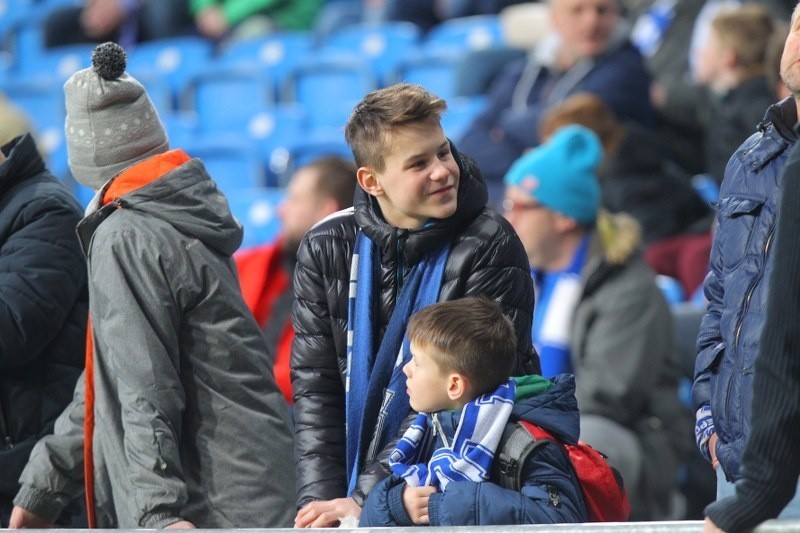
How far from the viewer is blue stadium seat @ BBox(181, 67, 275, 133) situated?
32.8 feet

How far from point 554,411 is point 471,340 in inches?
10.5

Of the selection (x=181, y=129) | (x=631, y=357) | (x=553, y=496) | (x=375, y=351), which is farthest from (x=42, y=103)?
(x=553, y=496)

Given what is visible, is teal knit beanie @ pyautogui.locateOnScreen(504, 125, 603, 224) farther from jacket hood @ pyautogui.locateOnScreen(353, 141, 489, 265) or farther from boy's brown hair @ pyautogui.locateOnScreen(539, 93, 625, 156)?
jacket hood @ pyautogui.locateOnScreen(353, 141, 489, 265)

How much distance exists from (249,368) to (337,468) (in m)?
0.43

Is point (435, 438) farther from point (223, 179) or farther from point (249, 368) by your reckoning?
point (223, 179)

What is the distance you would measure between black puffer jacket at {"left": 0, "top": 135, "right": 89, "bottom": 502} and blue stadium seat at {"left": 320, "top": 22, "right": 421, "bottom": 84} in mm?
5230

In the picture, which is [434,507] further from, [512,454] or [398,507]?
[512,454]

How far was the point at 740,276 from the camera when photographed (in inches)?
123

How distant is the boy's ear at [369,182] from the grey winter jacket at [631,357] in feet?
7.49

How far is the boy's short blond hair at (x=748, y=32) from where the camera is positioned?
6.89 m

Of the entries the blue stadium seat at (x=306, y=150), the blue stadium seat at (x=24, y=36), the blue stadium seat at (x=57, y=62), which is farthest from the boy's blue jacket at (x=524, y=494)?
the blue stadium seat at (x=24, y=36)

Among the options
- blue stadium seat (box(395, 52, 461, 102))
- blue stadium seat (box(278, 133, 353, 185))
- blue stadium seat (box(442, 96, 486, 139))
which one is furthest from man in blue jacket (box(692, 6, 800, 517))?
blue stadium seat (box(395, 52, 461, 102))

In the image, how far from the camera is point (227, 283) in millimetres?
3857

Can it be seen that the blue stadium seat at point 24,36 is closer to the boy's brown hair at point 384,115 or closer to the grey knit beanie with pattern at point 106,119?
the grey knit beanie with pattern at point 106,119
